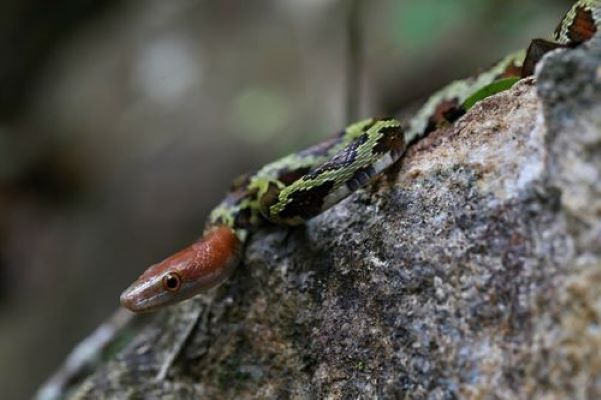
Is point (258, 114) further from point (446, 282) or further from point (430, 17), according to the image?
point (446, 282)

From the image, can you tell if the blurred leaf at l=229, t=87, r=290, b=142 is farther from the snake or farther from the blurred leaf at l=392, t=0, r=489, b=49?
the snake

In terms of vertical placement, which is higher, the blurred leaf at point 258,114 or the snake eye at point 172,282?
the blurred leaf at point 258,114

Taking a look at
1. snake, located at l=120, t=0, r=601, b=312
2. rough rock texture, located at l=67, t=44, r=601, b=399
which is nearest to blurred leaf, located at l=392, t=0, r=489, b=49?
snake, located at l=120, t=0, r=601, b=312

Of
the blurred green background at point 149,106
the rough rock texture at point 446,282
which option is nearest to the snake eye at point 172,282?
the rough rock texture at point 446,282

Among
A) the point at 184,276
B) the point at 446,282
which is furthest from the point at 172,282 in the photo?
the point at 446,282

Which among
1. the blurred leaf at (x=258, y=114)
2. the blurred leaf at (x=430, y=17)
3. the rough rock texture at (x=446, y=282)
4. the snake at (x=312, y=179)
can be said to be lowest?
the rough rock texture at (x=446, y=282)

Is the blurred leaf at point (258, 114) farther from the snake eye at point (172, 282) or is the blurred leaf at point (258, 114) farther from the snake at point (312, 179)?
the snake eye at point (172, 282)
